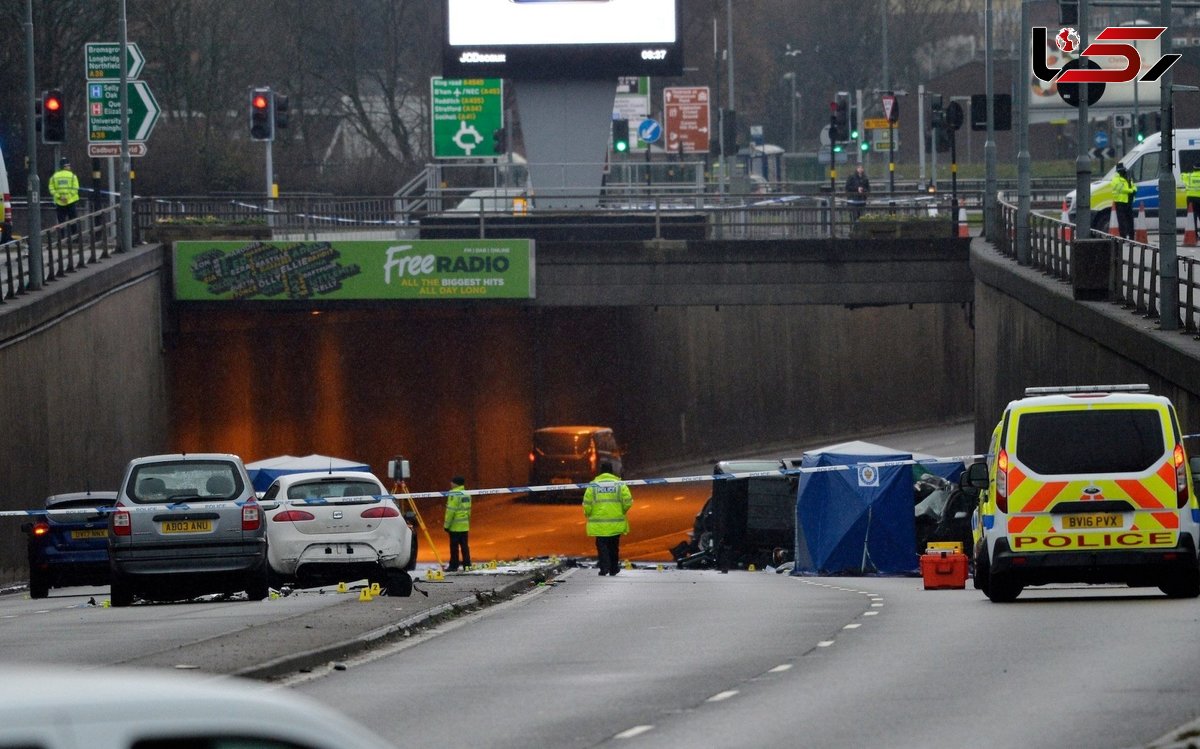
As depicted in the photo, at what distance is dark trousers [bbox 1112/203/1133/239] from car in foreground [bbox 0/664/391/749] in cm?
3459

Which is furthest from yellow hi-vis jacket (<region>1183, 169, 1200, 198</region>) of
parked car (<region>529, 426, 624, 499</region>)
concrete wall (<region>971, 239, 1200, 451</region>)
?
parked car (<region>529, 426, 624, 499</region>)

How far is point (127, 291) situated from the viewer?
36.2m

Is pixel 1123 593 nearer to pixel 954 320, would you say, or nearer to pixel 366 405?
pixel 366 405

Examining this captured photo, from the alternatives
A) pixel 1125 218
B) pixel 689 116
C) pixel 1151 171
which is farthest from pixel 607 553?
pixel 689 116

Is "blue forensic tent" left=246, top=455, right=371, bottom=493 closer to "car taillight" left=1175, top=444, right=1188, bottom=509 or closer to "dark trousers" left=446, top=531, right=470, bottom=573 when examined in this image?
"dark trousers" left=446, top=531, right=470, bottom=573

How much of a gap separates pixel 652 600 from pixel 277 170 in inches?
1891

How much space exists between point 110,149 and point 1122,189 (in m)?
18.2

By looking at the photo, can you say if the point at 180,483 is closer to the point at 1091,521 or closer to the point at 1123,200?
the point at 1091,521

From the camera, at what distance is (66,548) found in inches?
965

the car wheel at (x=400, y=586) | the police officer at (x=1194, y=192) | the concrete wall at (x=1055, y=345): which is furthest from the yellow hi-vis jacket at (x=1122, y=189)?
the car wheel at (x=400, y=586)

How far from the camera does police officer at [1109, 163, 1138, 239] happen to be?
119 ft

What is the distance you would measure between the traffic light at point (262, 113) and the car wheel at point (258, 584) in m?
25.4

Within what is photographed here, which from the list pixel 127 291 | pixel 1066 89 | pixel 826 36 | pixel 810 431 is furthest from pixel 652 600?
pixel 826 36

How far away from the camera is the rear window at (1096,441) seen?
648 inches
